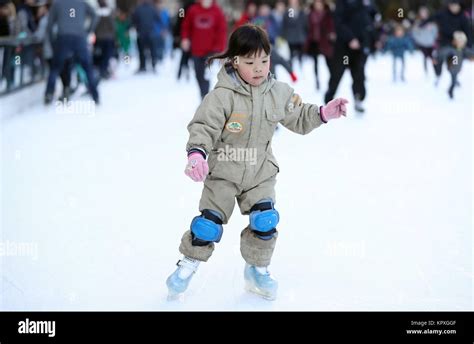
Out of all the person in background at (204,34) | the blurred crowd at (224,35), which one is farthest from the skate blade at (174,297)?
the person in background at (204,34)

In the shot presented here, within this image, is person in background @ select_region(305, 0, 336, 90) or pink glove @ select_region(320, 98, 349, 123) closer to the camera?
pink glove @ select_region(320, 98, 349, 123)

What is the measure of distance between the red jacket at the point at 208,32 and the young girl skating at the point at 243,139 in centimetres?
465

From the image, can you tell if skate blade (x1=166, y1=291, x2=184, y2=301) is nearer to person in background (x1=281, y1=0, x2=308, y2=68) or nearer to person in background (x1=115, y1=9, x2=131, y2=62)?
person in background (x1=281, y1=0, x2=308, y2=68)

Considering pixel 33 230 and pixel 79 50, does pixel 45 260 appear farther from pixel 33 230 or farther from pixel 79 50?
pixel 79 50

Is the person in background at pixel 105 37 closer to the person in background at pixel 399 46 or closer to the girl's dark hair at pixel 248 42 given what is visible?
the person in background at pixel 399 46

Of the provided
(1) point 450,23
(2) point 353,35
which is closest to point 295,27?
(1) point 450,23

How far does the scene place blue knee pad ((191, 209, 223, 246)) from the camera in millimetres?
2590

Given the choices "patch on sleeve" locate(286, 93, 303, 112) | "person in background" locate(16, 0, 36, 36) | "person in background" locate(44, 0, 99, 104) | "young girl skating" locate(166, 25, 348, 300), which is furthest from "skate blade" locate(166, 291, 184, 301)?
"person in background" locate(16, 0, 36, 36)

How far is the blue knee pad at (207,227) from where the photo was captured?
8.50 feet

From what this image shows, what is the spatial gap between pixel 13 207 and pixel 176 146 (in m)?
2.03

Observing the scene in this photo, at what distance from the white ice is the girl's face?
0.91 metres

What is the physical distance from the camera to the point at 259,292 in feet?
9.25

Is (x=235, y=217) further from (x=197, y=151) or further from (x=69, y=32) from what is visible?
(x=69, y=32)
